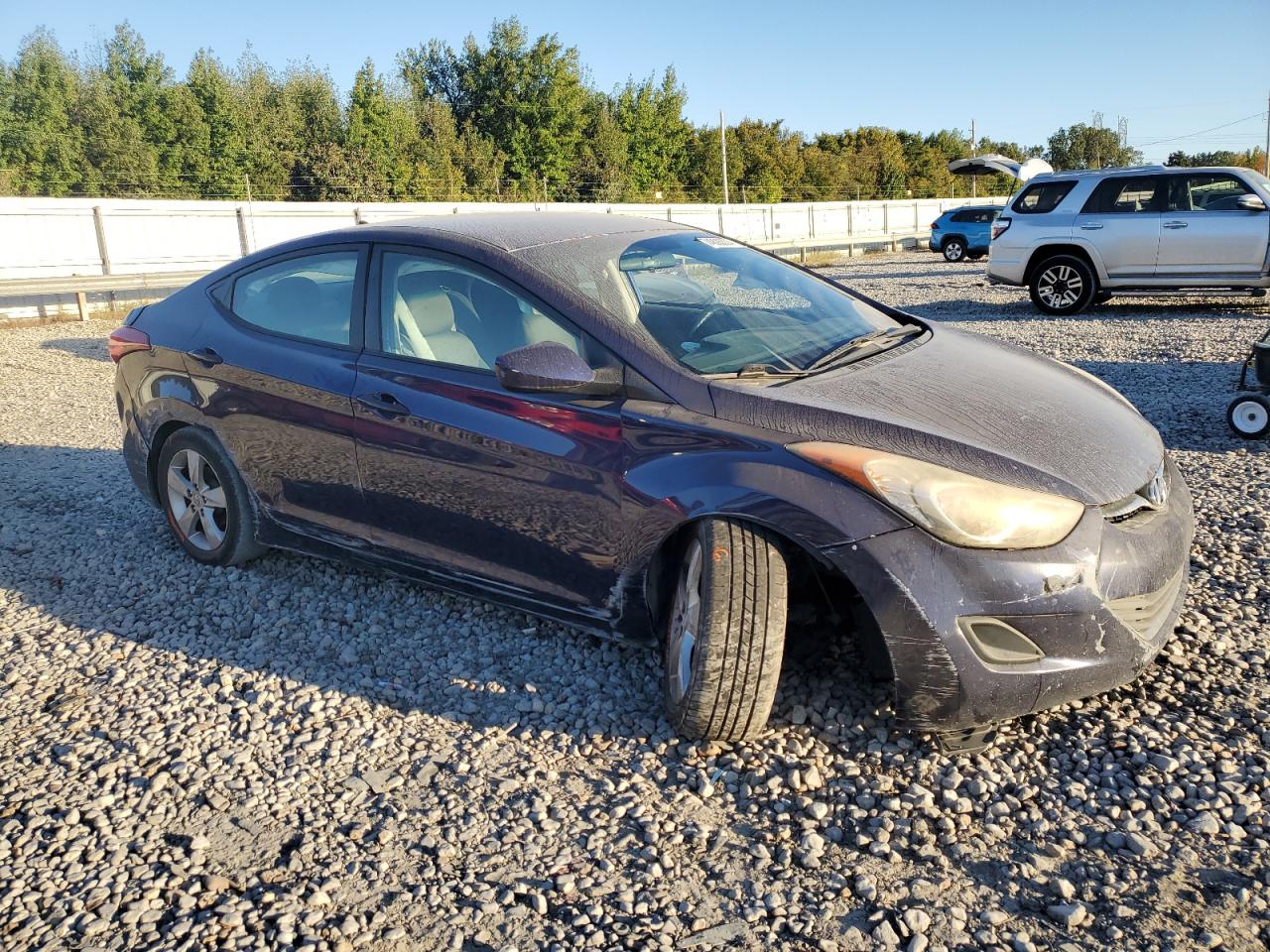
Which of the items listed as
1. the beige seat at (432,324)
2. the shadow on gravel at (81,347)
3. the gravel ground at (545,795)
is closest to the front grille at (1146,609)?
the gravel ground at (545,795)

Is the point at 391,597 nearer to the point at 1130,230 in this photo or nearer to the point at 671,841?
the point at 671,841

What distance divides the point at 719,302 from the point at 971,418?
3.54ft

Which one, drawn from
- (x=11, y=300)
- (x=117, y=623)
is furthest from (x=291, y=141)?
(x=117, y=623)

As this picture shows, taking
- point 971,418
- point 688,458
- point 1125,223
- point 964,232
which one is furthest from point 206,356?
point 964,232

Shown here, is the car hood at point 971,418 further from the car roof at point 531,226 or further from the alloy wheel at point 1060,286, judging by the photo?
the alloy wheel at point 1060,286

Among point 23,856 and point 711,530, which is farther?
point 711,530

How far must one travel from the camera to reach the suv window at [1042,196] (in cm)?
1292

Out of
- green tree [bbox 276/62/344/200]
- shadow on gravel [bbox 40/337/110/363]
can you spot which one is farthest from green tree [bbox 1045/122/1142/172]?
shadow on gravel [bbox 40/337/110/363]

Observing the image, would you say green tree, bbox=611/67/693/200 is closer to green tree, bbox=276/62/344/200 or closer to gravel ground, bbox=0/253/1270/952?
green tree, bbox=276/62/344/200

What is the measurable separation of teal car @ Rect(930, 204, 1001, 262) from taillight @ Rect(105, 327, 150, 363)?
24814 millimetres

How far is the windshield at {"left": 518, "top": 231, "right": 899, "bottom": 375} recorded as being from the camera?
3.38m

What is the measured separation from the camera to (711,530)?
2.93 meters

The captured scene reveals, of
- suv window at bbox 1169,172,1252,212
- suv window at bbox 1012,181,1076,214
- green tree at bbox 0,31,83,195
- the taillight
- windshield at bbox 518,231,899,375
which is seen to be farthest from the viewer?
green tree at bbox 0,31,83,195

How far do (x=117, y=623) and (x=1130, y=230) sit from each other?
1242cm
